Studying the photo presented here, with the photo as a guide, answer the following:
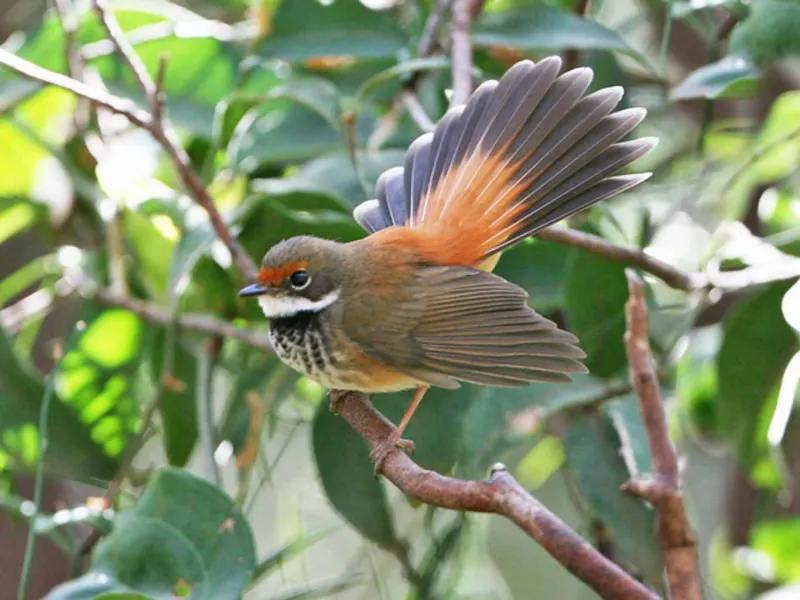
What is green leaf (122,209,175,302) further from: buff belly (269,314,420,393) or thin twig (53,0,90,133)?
buff belly (269,314,420,393)

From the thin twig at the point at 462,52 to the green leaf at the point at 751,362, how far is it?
76 cm

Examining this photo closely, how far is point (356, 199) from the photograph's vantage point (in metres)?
2.76

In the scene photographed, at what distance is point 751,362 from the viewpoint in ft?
8.59

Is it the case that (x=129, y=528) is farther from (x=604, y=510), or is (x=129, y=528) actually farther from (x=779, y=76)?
(x=779, y=76)

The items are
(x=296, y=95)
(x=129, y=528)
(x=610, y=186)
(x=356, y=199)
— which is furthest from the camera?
(x=356, y=199)

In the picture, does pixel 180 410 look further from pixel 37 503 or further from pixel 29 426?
pixel 37 503

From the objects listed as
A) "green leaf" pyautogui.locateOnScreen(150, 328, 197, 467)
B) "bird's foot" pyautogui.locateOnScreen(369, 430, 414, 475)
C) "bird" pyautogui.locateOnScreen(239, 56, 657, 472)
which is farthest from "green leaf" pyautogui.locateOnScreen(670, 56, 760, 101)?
"green leaf" pyautogui.locateOnScreen(150, 328, 197, 467)

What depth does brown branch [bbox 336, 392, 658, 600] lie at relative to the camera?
5.24 feet

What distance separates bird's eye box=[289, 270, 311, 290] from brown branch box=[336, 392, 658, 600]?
0.63 metres

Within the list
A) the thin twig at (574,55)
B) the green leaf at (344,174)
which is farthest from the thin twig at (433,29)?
the thin twig at (574,55)

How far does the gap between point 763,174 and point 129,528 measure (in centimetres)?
192

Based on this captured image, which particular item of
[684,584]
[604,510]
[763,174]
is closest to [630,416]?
[604,510]

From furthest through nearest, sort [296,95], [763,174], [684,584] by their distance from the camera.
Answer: [763,174], [296,95], [684,584]

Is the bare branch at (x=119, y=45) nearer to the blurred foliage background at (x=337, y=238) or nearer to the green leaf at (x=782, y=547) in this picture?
the blurred foliage background at (x=337, y=238)
